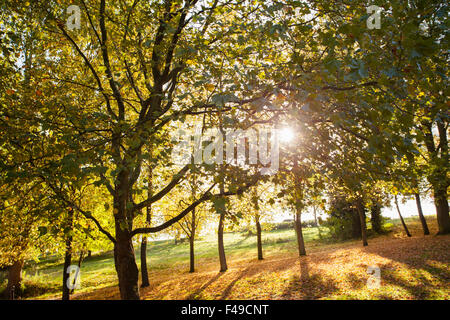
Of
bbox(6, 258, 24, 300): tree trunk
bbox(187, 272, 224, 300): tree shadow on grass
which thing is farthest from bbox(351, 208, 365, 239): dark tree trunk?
bbox(6, 258, 24, 300): tree trunk

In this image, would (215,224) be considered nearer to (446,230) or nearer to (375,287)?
(375,287)

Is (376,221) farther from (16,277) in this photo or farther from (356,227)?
(16,277)

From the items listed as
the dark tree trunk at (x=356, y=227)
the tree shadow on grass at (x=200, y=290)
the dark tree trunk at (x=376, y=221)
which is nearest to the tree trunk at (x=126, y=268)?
the tree shadow on grass at (x=200, y=290)

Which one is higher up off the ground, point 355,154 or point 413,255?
point 355,154

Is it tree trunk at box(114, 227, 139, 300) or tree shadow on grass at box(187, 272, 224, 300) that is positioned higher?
tree trunk at box(114, 227, 139, 300)

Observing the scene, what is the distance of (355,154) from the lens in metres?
6.17

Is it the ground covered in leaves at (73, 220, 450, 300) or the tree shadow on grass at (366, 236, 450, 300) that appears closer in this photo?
the tree shadow on grass at (366, 236, 450, 300)

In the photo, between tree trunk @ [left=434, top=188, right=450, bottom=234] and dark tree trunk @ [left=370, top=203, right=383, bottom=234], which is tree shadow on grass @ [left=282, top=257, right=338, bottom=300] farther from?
dark tree trunk @ [left=370, top=203, right=383, bottom=234]

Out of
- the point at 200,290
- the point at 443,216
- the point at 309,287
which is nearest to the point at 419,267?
the point at 309,287

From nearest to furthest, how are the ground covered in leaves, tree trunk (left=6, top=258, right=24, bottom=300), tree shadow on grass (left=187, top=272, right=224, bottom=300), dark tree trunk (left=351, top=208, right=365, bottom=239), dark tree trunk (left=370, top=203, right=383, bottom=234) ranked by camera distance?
1. the ground covered in leaves
2. tree shadow on grass (left=187, top=272, right=224, bottom=300)
3. tree trunk (left=6, top=258, right=24, bottom=300)
4. dark tree trunk (left=370, top=203, right=383, bottom=234)
5. dark tree trunk (left=351, top=208, right=365, bottom=239)

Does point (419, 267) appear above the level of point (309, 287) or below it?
above

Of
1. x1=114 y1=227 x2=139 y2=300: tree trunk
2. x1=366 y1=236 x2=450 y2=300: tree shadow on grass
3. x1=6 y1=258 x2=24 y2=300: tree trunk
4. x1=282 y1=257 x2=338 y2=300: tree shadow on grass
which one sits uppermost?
x1=114 y1=227 x2=139 y2=300: tree trunk
